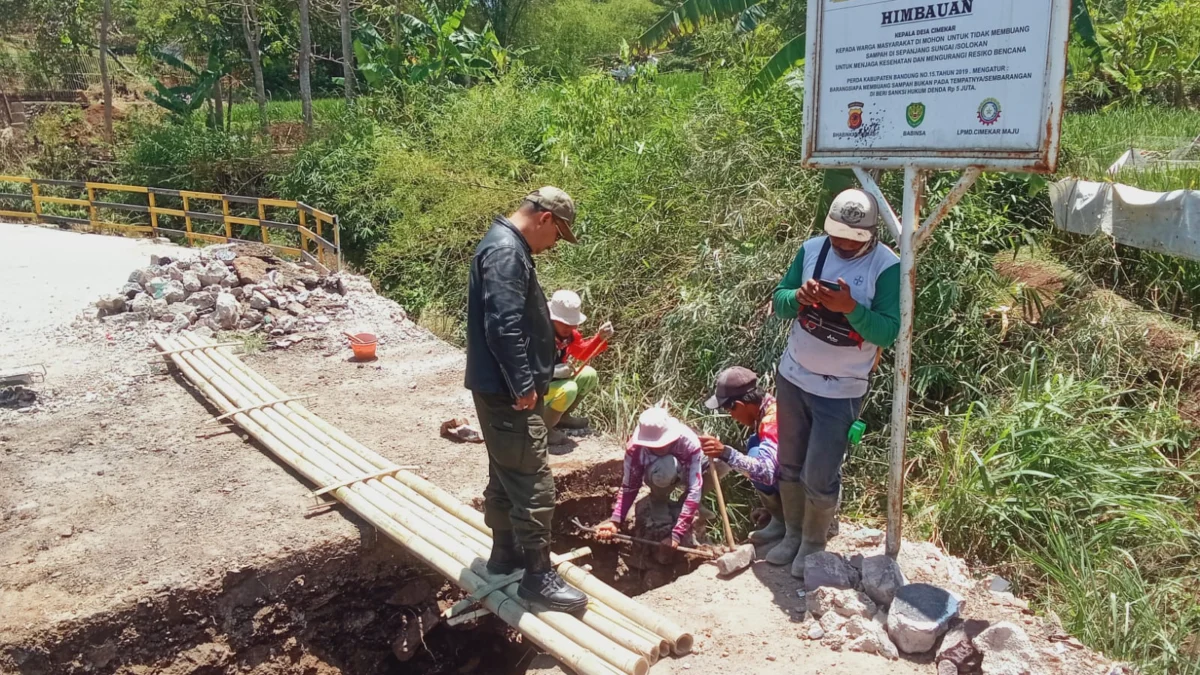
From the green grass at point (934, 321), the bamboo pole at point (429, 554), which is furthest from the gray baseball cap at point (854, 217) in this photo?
the bamboo pole at point (429, 554)

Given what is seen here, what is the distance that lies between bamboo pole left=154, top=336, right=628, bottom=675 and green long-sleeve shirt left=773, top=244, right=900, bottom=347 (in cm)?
154

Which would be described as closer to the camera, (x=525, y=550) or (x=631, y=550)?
(x=525, y=550)

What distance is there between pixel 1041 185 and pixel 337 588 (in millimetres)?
5148

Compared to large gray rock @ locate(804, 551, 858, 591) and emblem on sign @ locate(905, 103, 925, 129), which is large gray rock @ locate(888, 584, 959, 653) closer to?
large gray rock @ locate(804, 551, 858, 591)

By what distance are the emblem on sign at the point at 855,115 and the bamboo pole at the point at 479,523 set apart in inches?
85.3

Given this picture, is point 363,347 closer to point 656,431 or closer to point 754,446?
point 656,431

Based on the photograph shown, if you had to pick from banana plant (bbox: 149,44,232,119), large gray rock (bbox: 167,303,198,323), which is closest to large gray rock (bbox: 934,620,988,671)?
large gray rock (bbox: 167,303,198,323)

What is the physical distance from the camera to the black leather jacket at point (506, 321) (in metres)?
3.12

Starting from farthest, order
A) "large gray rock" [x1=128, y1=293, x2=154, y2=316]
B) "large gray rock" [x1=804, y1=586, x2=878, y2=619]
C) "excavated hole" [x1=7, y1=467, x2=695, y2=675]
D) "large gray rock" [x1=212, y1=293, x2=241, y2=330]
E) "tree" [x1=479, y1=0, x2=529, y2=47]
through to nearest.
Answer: "tree" [x1=479, y1=0, x2=529, y2=47] → "large gray rock" [x1=128, y1=293, x2=154, y2=316] → "large gray rock" [x1=212, y1=293, x2=241, y2=330] → "excavated hole" [x1=7, y1=467, x2=695, y2=675] → "large gray rock" [x1=804, y1=586, x2=878, y2=619]

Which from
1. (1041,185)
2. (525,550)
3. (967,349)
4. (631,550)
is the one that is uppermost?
(1041,185)

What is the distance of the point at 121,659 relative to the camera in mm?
3713

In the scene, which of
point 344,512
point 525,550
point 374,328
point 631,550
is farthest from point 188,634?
point 374,328

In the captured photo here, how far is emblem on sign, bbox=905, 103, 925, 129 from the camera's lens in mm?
3252

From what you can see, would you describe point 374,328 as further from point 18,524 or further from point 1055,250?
point 1055,250
